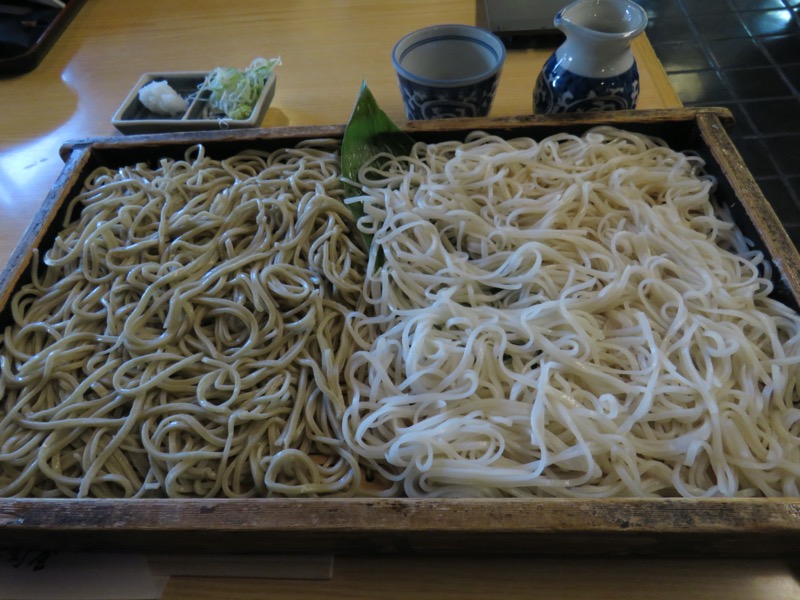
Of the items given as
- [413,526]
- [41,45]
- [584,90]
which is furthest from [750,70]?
[41,45]

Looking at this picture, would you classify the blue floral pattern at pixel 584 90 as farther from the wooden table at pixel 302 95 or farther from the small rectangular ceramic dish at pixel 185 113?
the small rectangular ceramic dish at pixel 185 113

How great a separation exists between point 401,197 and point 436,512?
78cm

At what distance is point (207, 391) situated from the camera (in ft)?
3.53

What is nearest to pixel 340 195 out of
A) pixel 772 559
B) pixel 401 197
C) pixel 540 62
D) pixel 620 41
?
pixel 401 197

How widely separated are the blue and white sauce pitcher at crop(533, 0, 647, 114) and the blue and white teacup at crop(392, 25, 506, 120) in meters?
0.17

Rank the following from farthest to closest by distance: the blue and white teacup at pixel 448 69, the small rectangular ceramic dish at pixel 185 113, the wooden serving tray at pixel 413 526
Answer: the small rectangular ceramic dish at pixel 185 113
the blue and white teacup at pixel 448 69
the wooden serving tray at pixel 413 526

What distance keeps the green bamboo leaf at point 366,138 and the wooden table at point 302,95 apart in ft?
1.26

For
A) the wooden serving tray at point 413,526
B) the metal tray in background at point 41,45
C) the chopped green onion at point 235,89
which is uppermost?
the metal tray in background at point 41,45

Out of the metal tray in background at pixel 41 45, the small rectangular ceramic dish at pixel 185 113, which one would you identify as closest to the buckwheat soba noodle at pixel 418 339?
the small rectangular ceramic dish at pixel 185 113

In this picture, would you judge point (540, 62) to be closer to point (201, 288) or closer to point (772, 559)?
point (201, 288)

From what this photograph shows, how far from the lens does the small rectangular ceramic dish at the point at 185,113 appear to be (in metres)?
1.65

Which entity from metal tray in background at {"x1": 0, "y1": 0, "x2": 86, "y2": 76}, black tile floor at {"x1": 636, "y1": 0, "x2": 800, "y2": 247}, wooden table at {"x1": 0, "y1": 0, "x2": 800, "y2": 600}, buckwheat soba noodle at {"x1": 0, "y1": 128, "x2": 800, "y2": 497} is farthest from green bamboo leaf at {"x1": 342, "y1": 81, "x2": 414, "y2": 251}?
black tile floor at {"x1": 636, "y1": 0, "x2": 800, "y2": 247}

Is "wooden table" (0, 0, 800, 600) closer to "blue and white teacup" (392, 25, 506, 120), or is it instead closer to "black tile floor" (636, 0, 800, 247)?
"blue and white teacup" (392, 25, 506, 120)

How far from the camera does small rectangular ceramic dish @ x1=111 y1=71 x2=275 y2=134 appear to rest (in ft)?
5.40
